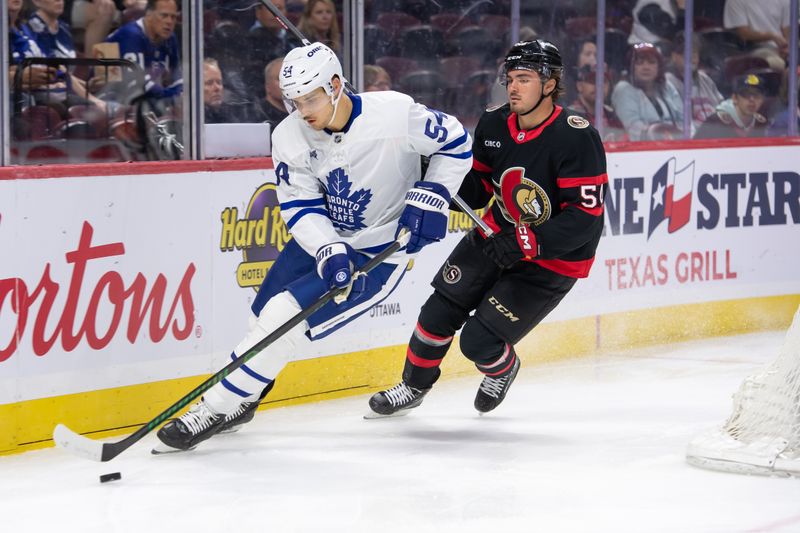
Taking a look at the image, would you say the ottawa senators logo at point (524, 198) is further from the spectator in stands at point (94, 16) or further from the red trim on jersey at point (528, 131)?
the spectator in stands at point (94, 16)

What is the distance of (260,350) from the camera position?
3510 mm

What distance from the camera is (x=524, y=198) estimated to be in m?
3.86

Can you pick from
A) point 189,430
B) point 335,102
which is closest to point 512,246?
point 335,102

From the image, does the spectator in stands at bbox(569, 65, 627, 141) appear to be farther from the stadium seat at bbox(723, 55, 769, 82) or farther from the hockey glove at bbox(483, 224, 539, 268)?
the hockey glove at bbox(483, 224, 539, 268)

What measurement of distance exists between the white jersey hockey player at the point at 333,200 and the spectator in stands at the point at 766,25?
124 inches

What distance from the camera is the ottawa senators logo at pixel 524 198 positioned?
12.6 feet

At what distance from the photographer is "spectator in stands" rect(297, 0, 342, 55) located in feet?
15.6

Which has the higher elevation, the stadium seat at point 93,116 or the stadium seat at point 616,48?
the stadium seat at point 616,48

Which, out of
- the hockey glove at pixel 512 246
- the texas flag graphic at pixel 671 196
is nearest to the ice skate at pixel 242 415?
the hockey glove at pixel 512 246

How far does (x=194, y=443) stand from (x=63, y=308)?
57cm

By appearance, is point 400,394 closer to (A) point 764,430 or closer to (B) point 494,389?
(B) point 494,389

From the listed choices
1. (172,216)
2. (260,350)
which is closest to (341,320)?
(260,350)

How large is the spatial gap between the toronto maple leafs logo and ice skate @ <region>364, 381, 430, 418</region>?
0.64 m

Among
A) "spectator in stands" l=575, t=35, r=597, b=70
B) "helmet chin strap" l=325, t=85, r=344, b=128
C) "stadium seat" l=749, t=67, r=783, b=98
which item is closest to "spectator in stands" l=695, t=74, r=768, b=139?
"stadium seat" l=749, t=67, r=783, b=98
